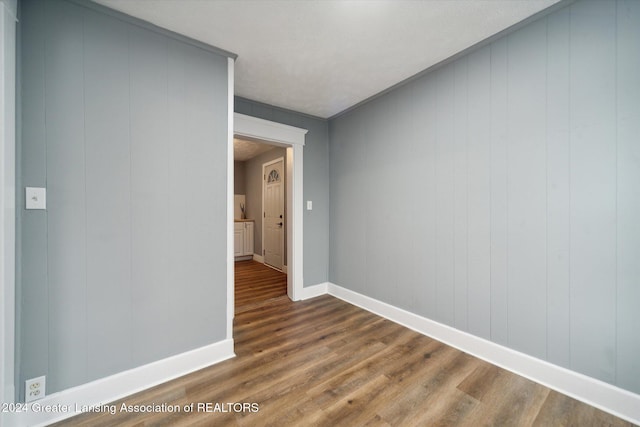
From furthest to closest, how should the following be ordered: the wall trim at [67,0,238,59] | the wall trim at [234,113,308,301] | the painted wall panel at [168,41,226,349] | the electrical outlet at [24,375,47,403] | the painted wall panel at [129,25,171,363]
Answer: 1. the wall trim at [234,113,308,301]
2. the painted wall panel at [168,41,226,349]
3. the painted wall panel at [129,25,171,363]
4. the wall trim at [67,0,238,59]
5. the electrical outlet at [24,375,47,403]

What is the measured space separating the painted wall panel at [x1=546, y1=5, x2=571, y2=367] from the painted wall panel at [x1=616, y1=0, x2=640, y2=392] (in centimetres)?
23

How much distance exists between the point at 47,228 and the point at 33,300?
431 mm

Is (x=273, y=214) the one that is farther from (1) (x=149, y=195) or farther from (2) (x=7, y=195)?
(2) (x=7, y=195)

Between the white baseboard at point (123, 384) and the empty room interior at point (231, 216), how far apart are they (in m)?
0.01

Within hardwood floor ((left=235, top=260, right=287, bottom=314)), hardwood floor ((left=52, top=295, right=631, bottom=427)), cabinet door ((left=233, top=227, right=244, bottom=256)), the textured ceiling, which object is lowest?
hardwood floor ((left=52, top=295, right=631, bottom=427))

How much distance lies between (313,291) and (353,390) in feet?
6.31

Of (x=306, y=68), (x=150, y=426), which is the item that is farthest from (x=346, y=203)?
(x=150, y=426)

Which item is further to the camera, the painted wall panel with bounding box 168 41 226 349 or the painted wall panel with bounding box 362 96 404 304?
the painted wall panel with bounding box 362 96 404 304

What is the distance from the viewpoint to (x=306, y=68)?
8.05ft

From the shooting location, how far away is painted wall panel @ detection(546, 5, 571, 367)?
67.3 inches

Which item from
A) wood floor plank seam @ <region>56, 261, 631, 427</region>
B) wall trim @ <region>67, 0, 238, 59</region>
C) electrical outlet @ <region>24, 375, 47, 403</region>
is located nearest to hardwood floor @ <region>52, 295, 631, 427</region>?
wood floor plank seam @ <region>56, 261, 631, 427</region>

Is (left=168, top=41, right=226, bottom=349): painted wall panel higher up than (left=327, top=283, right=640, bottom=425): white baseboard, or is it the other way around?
(left=168, top=41, right=226, bottom=349): painted wall panel

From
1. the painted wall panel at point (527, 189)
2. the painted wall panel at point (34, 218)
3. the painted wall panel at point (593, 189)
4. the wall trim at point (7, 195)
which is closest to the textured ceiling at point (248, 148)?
the painted wall panel at point (34, 218)

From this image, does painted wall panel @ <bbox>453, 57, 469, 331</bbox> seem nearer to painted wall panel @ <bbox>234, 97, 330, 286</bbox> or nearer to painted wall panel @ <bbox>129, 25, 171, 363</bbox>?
painted wall panel @ <bbox>234, 97, 330, 286</bbox>
